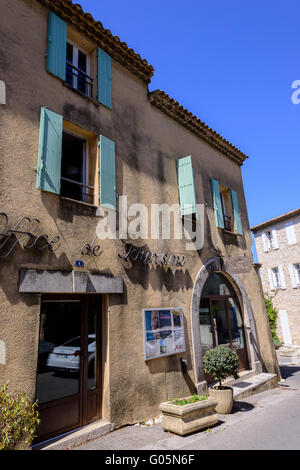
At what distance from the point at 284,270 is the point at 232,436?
16919 millimetres

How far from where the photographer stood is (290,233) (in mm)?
19422

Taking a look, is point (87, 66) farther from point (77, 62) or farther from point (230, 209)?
point (230, 209)

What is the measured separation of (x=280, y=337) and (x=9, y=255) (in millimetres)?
20227

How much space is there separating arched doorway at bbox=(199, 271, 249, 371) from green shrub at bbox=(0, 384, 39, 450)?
480 centimetres

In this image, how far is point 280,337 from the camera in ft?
64.3

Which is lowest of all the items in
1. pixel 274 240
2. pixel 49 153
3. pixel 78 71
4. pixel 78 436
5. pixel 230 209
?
pixel 78 436

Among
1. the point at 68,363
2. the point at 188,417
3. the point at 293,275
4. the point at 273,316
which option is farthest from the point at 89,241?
the point at 293,275

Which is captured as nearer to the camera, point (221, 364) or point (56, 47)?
point (56, 47)

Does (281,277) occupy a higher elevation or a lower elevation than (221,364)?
higher

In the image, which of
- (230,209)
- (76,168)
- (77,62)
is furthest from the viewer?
(230,209)

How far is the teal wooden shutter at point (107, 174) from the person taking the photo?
5715mm

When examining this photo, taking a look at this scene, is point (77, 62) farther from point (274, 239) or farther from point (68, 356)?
point (274, 239)

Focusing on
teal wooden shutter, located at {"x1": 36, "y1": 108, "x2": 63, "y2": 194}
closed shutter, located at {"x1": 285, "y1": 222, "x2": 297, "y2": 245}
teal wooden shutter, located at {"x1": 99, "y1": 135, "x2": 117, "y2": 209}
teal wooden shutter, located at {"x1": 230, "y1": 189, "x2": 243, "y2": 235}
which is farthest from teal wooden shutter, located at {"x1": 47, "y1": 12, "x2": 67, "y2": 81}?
closed shutter, located at {"x1": 285, "y1": 222, "x2": 297, "y2": 245}

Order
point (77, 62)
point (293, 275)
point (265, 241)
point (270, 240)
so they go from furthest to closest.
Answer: point (265, 241)
point (270, 240)
point (293, 275)
point (77, 62)
